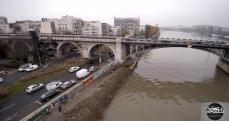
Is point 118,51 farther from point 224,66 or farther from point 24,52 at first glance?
point 224,66

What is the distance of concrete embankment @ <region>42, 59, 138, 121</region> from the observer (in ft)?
64.1

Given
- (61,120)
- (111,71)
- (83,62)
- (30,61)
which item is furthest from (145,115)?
(30,61)

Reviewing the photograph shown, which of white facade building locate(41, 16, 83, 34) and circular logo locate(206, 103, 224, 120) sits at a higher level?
white facade building locate(41, 16, 83, 34)

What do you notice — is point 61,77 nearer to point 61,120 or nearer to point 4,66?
point 61,120

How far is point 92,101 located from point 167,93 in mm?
13818

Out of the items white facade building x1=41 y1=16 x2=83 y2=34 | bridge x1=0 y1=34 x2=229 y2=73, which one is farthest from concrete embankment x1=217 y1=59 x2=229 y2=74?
white facade building x1=41 y1=16 x2=83 y2=34

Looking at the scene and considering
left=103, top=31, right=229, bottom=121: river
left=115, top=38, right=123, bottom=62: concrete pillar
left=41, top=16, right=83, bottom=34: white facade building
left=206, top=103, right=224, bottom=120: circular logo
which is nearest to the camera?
left=206, top=103, right=224, bottom=120: circular logo

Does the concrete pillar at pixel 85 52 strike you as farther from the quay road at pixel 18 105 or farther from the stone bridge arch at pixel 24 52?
the quay road at pixel 18 105

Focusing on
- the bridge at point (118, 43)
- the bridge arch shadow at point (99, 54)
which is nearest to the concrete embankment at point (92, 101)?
the bridge at point (118, 43)

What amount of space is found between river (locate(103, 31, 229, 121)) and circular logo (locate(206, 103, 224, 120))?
13.2m

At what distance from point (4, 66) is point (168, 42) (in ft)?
140

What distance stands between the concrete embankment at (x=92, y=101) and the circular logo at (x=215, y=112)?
14927 millimetres

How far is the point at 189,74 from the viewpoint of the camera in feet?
119

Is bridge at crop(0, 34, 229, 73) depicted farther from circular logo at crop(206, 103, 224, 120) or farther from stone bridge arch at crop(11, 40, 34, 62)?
circular logo at crop(206, 103, 224, 120)
